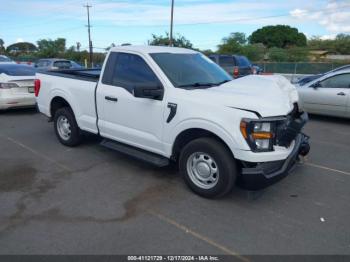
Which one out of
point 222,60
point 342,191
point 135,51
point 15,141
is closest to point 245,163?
point 342,191

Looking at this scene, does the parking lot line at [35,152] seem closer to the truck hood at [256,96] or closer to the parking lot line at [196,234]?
the parking lot line at [196,234]

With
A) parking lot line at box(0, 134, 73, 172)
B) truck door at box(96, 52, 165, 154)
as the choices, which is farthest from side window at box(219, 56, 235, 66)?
truck door at box(96, 52, 165, 154)

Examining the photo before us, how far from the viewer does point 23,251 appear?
327 centimetres

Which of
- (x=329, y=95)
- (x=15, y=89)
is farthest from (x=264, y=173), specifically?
(x=15, y=89)

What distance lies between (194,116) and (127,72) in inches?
61.0

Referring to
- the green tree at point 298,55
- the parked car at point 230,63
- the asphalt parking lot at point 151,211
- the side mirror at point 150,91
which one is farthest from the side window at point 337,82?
the green tree at point 298,55

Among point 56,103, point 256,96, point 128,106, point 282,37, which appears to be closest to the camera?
point 256,96

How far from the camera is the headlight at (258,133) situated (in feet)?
12.5

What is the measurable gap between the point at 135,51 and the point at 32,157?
8.93ft

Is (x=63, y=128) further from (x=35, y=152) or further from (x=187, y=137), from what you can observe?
(x=187, y=137)

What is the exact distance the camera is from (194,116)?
421cm

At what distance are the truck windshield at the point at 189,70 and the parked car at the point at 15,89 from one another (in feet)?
20.2

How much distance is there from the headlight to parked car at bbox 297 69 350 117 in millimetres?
5761

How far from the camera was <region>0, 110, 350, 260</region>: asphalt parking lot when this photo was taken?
11.1 ft
